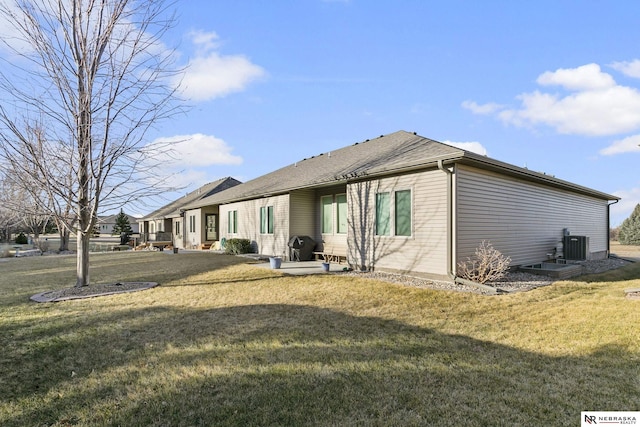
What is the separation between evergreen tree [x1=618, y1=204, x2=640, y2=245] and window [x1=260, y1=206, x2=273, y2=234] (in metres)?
31.0

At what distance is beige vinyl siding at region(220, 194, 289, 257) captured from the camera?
14.8 m

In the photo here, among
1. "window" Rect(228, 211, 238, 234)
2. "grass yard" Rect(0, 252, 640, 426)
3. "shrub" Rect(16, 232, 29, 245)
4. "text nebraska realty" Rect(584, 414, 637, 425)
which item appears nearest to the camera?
"text nebraska realty" Rect(584, 414, 637, 425)

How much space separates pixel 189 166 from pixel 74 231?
3.42 m

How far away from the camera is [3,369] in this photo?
4062 millimetres

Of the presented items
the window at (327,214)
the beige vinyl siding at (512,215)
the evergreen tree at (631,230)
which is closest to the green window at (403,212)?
the beige vinyl siding at (512,215)

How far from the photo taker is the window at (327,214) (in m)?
14.0

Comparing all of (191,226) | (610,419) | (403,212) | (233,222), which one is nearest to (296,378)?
(610,419)

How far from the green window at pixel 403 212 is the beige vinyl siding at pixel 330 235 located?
10.4 ft

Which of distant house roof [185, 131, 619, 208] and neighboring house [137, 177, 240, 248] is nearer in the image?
distant house roof [185, 131, 619, 208]

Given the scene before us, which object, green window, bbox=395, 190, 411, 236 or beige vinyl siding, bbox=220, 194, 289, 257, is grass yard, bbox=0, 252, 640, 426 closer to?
green window, bbox=395, 190, 411, 236

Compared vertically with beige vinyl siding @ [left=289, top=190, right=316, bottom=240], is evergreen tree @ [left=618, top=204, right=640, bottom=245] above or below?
below

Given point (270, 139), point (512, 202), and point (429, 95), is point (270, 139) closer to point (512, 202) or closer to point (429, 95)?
point (429, 95)

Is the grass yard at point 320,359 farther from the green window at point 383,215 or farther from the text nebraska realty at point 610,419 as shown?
the green window at point 383,215

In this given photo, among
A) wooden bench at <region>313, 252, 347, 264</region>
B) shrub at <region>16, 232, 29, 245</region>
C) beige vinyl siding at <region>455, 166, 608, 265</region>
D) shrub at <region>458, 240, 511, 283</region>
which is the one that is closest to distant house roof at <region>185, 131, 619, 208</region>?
beige vinyl siding at <region>455, 166, 608, 265</region>
